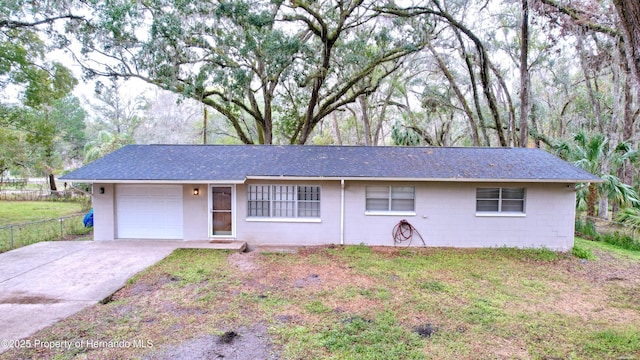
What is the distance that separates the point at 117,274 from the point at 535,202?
10991mm

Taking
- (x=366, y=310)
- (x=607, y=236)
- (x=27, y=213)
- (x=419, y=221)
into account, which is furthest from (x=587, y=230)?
(x=27, y=213)

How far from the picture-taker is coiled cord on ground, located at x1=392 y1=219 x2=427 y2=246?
30.7 feet

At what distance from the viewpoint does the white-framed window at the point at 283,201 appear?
955 cm

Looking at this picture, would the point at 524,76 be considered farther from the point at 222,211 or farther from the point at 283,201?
the point at 222,211

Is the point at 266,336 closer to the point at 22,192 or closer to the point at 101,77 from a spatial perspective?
the point at 101,77

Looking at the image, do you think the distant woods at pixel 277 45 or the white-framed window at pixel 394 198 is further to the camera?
the distant woods at pixel 277 45

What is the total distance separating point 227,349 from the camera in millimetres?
4180

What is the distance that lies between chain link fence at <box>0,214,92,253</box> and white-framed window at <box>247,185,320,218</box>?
22.5 ft

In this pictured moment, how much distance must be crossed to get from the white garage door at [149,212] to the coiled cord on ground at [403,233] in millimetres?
6498

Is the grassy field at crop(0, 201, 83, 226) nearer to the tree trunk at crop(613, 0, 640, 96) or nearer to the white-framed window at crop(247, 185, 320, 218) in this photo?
the white-framed window at crop(247, 185, 320, 218)

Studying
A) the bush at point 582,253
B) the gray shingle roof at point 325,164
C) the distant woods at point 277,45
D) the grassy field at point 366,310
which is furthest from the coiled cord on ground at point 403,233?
Result: the distant woods at point 277,45

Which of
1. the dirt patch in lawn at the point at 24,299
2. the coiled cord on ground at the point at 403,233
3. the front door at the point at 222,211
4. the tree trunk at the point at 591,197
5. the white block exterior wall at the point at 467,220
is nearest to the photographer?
the dirt patch in lawn at the point at 24,299

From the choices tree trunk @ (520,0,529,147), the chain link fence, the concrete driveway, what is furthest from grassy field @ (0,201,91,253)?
tree trunk @ (520,0,529,147)

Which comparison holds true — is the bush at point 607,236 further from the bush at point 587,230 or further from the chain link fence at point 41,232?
the chain link fence at point 41,232
